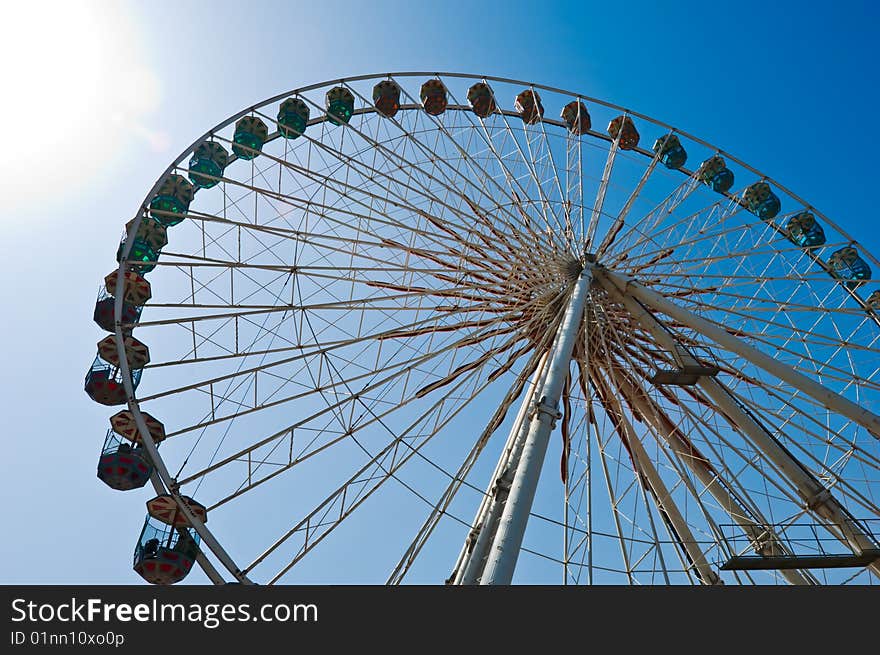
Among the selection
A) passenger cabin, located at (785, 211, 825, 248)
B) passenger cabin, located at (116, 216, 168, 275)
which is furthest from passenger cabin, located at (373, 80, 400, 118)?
passenger cabin, located at (785, 211, 825, 248)

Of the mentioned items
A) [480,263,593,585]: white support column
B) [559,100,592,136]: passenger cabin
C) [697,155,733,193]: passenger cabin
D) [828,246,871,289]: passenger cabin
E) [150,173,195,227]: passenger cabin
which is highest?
[559,100,592,136]: passenger cabin

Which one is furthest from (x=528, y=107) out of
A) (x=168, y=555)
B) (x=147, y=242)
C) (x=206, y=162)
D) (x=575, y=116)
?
(x=168, y=555)

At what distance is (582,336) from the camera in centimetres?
1628

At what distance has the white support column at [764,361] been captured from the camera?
11.9 m

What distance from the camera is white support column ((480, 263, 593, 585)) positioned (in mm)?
9078

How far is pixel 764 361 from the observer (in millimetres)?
12859

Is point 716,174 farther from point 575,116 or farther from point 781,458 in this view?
point 781,458

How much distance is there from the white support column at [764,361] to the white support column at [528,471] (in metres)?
2.03

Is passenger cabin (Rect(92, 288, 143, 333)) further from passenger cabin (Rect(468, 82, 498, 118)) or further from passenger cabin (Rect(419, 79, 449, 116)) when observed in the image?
passenger cabin (Rect(468, 82, 498, 118))

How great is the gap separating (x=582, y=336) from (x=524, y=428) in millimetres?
4337

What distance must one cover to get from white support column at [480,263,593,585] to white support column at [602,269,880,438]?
79.9 inches

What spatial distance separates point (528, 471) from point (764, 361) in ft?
17.4

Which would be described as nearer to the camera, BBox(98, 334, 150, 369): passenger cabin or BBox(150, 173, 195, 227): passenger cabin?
BBox(98, 334, 150, 369): passenger cabin
